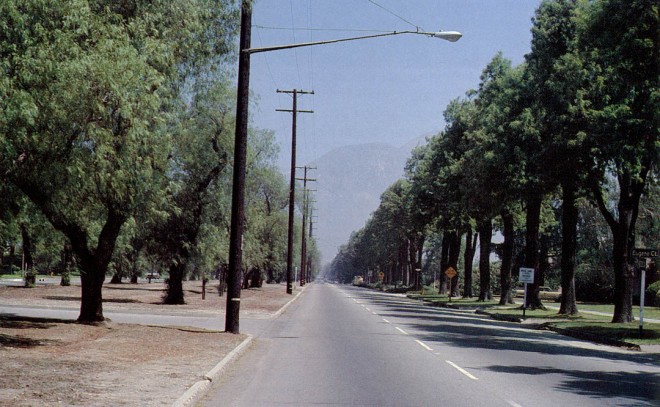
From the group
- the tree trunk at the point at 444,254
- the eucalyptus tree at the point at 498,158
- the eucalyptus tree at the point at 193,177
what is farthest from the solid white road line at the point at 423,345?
the tree trunk at the point at 444,254

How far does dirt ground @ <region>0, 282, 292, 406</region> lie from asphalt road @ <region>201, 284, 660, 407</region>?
879mm

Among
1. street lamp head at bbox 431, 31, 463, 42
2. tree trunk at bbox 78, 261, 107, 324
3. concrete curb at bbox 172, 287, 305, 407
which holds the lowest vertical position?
concrete curb at bbox 172, 287, 305, 407

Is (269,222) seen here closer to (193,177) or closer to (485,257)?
(485,257)

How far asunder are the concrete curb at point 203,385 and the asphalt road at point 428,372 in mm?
178

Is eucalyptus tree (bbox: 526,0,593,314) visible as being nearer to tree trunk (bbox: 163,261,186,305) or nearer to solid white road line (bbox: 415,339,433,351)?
solid white road line (bbox: 415,339,433,351)

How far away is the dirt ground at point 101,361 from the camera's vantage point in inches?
405

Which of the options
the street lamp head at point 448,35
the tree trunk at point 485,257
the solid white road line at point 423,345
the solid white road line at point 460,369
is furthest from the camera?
the tree trunk at point 485,257

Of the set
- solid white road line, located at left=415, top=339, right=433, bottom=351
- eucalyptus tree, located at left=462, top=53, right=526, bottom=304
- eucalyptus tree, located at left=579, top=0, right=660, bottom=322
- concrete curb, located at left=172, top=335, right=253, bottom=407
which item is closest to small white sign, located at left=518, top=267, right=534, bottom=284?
eucalyptus tree, located at left=462, top=53, right=526, bottom=304

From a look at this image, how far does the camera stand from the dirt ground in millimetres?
10281

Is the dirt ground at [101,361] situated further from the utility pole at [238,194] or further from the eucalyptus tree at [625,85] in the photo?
the eucalyptus tree at [625,85]

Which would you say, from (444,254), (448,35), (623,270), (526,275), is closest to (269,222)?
(444,254)

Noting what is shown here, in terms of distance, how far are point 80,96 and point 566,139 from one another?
23.1 metres

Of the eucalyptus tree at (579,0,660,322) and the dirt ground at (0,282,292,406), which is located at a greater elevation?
the eucalyptus tree at (579,0,660,322)

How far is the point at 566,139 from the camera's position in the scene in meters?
32.3
